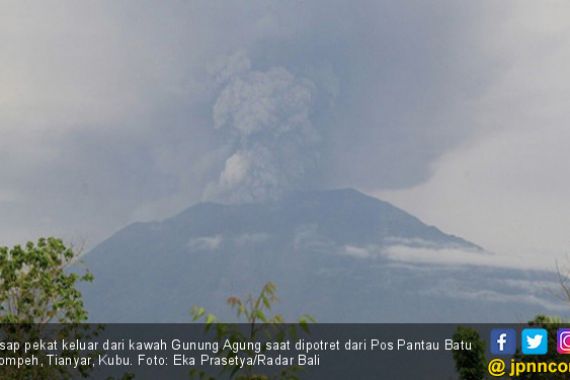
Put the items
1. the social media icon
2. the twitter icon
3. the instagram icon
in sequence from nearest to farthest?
1. the social media icon
2. the twitter icon
3. the instagram icon

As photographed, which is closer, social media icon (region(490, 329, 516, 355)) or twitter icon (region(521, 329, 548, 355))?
social media icon (region(490, 329, 516, 355))

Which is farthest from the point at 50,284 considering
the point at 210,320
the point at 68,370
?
the point at 210,320

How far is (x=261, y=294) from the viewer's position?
335 inches

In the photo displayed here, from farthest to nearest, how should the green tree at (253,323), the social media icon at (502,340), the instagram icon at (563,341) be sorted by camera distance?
the instagram icon at (563,341)
the social media icon at (502,340)
the green tree at (253,323)

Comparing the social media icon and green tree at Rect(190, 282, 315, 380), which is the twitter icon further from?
green tree at Rect(190, 282, 315, 380)

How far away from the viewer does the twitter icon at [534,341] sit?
99.4ft

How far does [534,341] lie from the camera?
31.7 m

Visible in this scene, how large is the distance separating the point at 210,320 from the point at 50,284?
23.9 metres

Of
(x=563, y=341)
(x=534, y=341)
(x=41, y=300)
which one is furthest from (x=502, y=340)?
(x=41, y=300)

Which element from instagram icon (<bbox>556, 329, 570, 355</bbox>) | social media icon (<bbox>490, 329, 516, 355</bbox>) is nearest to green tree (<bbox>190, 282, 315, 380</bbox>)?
social media icon (<bbox>490, 329, 516, 355</bbox>)

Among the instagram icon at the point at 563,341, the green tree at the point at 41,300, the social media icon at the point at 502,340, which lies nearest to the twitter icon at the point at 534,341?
the instagram icon at the point at 563,341

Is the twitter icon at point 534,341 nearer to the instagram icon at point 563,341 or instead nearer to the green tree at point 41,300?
the instagram icon at point 563,341

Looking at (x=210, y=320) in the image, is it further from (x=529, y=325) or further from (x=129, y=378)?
(x=529, y=325)

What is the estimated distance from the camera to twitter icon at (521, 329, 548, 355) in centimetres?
3031
